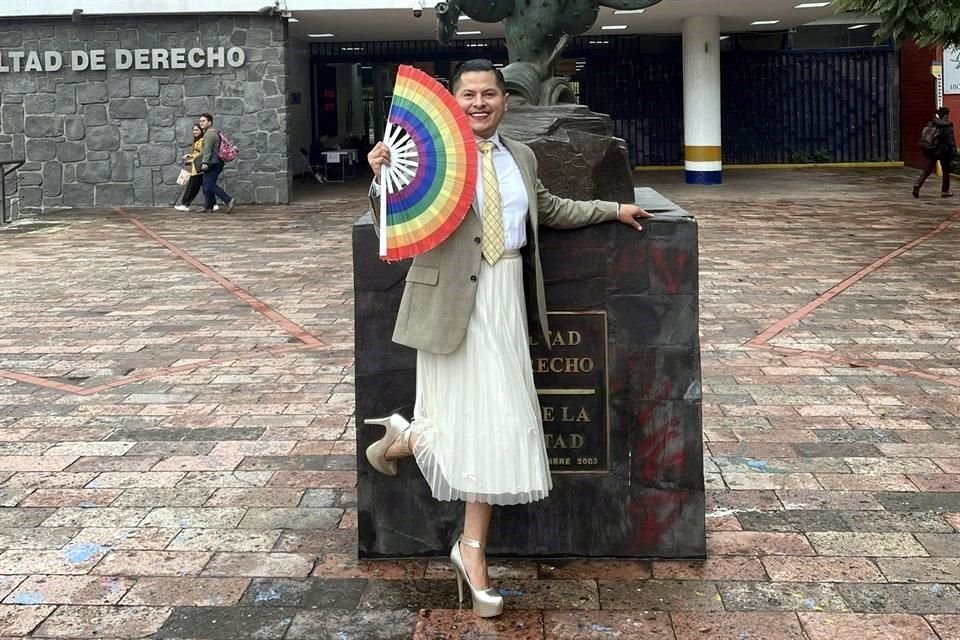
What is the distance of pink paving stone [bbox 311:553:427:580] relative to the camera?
3.61 meters

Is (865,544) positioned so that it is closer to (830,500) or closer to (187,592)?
(830,500)

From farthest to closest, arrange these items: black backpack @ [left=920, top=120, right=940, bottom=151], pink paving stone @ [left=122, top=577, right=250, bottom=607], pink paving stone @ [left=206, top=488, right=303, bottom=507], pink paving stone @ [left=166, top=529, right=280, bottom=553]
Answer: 1. black backpack @ [left=920, top=120, right=940, bottom=151]
2. pink paving stone @ [left=206, top=488, right=303, bottom=507]
3. pink paving stone @ [left=166, top=529, right=280, bottom=553]
4. pink paving stone @ [left=122, top=577, right=250, bottom=607]

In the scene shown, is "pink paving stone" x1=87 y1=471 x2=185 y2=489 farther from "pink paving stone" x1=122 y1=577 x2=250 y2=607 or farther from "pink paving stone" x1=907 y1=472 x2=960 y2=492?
"pink paving stone" x1=907 y1=472 x2=960 y2=492

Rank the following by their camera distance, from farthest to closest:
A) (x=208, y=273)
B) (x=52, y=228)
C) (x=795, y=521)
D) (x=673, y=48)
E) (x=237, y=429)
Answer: (x=673, y=48) < (x=52, y=228) < (x=208, y=273) < (x=237, y=429) < (x=795, y=521)

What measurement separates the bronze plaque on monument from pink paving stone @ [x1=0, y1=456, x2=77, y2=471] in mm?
2370

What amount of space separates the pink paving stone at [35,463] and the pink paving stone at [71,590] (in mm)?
1269

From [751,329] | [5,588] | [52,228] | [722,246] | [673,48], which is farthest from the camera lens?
[673,48]

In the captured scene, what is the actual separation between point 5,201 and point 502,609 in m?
14.2

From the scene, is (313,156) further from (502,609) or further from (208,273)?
(502,609)

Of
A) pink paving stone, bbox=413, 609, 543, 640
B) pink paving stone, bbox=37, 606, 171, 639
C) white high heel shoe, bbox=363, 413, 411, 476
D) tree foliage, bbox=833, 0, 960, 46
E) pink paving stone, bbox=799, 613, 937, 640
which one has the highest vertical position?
tree foliage, bbox=833, 0, 960, 46

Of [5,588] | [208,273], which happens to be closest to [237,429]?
[5,588]

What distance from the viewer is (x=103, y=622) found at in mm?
3283

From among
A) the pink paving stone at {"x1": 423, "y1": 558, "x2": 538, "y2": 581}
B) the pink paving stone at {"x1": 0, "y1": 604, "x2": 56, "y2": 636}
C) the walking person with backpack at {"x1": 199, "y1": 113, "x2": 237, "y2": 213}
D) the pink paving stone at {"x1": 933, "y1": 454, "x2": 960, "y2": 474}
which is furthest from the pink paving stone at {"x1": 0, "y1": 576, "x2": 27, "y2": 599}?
the walking person with backpack at {"x1": 199, "y1": 113, "x2": 237, "y2": 213}

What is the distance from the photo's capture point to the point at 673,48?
894 inches
